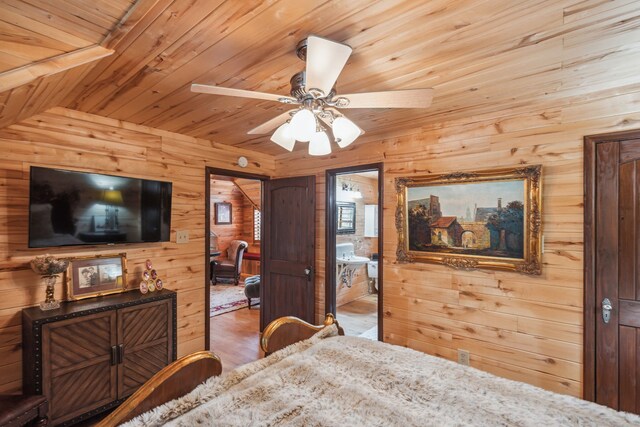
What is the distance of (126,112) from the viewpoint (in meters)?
2.50

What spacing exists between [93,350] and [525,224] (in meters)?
3.37

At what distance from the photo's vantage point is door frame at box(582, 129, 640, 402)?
2.07 m

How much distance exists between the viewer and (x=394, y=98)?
1.47 metres

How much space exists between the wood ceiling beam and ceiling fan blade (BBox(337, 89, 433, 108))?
4.07 feet

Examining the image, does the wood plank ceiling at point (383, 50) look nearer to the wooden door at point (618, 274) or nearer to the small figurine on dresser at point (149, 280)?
the wooden door at point (618, 274)

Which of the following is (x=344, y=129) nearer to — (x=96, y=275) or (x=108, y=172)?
(x=108, y=172)

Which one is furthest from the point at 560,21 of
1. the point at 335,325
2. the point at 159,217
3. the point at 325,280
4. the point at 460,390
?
the point at 159,217

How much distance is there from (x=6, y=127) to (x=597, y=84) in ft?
13.5

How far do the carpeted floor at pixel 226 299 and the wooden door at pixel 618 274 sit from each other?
14.5 feet

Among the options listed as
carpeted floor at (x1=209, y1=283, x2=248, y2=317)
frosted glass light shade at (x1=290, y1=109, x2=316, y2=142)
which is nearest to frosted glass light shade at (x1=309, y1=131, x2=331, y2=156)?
frosted glass light shade at (x1=290, y1=109, x2=316, y2=142)

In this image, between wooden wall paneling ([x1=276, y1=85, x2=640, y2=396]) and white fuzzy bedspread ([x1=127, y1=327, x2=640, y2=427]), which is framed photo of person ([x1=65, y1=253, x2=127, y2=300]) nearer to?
white fuzzy bedspread ([x1=127, y1=327, x2=640, y2=427])

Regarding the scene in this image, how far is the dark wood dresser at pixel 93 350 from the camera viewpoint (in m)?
2.00

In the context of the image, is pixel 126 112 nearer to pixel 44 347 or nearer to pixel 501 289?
pixel 44 347

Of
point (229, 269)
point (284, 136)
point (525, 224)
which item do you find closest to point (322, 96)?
point (284, 136)
